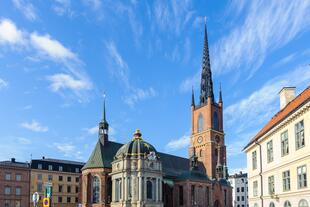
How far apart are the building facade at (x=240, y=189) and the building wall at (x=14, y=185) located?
72.6 m

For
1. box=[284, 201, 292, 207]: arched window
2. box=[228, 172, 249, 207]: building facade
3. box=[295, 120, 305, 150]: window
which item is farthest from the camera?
box=[228, 172, 249, 207]: building facade

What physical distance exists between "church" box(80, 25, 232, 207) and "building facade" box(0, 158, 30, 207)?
68.5ft

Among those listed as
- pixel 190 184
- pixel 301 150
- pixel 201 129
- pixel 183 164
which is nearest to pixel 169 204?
pixel 190 184

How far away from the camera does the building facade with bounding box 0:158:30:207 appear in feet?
290

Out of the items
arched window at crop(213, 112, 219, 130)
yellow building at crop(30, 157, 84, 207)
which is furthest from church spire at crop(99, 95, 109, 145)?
arched window at crop(213, 112, 219, 130)

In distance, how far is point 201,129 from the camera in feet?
347

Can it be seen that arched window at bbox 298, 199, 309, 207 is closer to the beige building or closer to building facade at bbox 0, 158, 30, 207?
the beige building

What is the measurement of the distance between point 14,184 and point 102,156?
84.0ft

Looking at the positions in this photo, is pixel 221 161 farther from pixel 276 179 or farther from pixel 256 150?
pixel 276 179

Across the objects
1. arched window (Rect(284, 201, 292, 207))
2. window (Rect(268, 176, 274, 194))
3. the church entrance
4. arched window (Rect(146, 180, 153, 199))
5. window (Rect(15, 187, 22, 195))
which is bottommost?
the church entrance

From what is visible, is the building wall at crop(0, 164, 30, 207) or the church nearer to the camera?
→ the church

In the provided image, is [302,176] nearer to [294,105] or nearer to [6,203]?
[294,105]

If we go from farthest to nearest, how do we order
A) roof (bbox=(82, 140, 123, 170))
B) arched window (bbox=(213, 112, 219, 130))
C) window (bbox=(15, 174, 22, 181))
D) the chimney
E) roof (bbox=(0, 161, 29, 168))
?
arched window (bbox=(213, 112, 219, 130)), window (bbox=(15, 174, 22, 181)), roof (bbox=(0, 161, 29, 168)), roof (bbox=(82, 140, 123, 170)), the chimney

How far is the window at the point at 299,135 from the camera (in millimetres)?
26475
